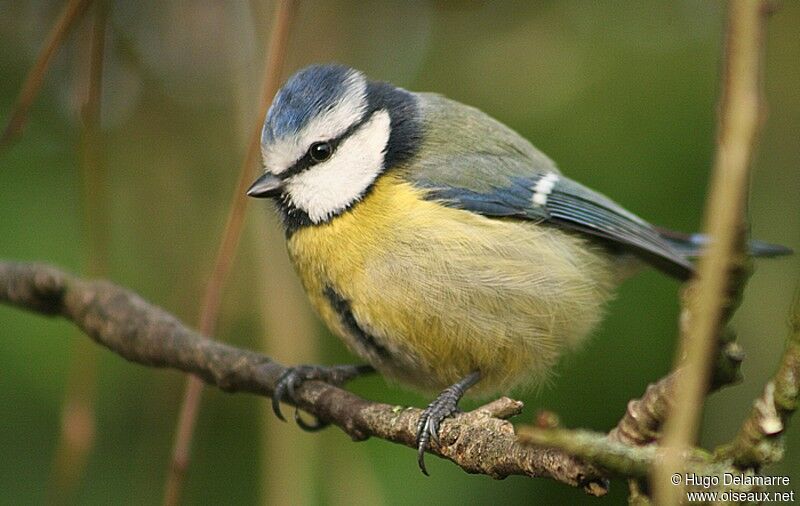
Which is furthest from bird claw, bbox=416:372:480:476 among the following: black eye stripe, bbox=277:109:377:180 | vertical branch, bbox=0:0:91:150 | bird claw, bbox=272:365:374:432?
vertical branch, bbox=0:0:91:150

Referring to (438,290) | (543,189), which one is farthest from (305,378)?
(543,189)

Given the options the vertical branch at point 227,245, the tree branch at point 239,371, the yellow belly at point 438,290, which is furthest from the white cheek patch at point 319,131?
the tree branch at point 239,371

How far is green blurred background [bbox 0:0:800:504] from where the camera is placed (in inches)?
75.5

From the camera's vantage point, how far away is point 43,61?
138cm

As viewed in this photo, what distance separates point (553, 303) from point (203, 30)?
1.45m

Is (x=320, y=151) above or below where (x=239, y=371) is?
above

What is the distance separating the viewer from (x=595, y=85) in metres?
2.35

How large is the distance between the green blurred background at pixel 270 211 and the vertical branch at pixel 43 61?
28 centimetres

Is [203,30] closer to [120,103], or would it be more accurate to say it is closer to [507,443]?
[120,103]

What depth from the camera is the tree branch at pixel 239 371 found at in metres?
1.07

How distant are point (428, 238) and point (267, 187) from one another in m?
0.32

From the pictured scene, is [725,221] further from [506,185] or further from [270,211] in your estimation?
[270,211]

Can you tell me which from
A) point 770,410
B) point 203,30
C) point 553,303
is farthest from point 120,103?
point 770,410

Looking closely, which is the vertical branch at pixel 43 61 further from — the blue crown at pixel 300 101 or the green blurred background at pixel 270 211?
the blue crown at pixel 300 101
